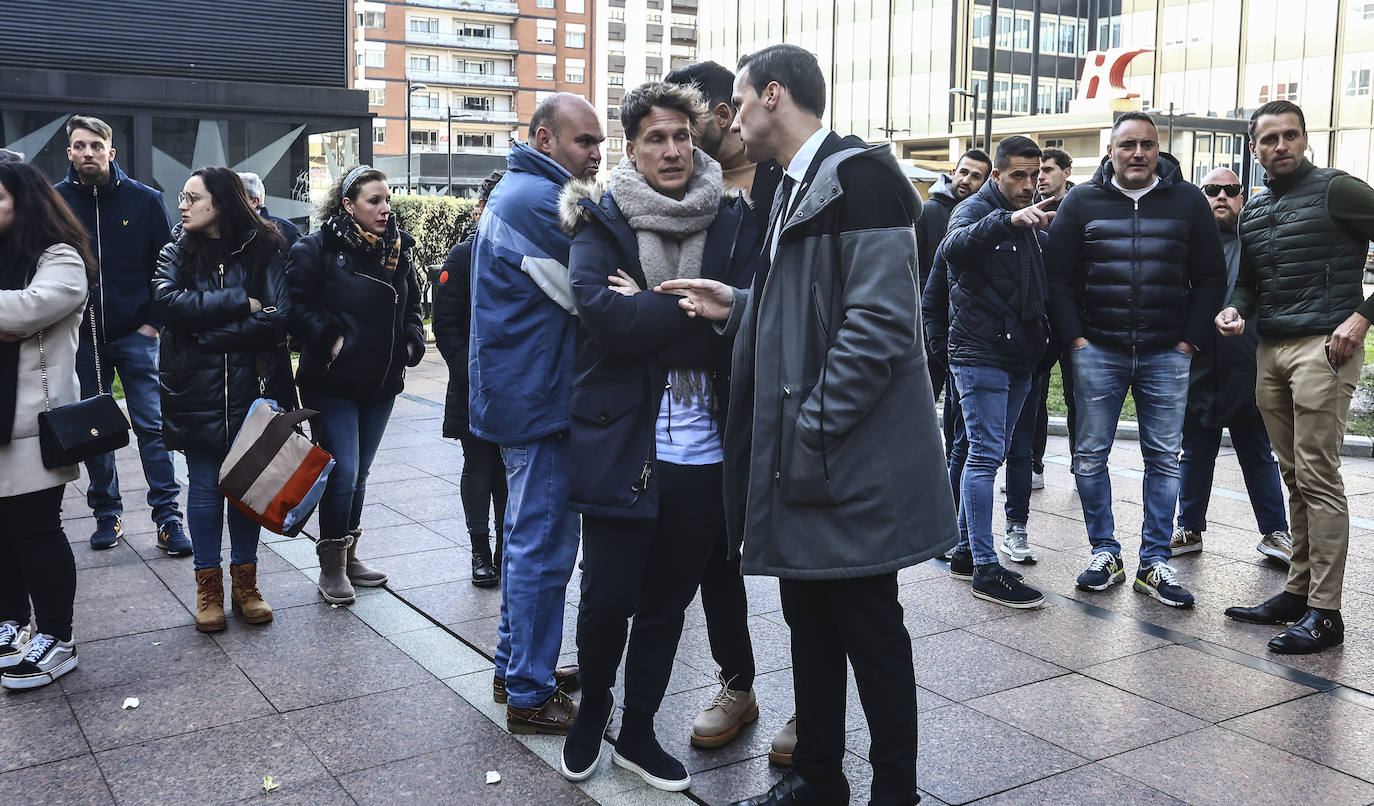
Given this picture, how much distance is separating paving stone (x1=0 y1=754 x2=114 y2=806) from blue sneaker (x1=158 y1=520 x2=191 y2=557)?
2596 mm

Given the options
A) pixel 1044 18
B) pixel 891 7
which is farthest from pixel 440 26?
pixel 1044 18

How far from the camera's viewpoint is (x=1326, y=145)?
2504 inches

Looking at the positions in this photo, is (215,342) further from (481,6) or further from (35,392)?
(481,6)

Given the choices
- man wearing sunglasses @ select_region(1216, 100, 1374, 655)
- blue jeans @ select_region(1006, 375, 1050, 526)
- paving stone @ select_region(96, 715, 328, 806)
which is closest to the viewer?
paving stone @ select_region(96, 715, 328, 806)

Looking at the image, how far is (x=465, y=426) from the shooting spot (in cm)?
584

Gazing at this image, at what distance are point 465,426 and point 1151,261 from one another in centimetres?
335

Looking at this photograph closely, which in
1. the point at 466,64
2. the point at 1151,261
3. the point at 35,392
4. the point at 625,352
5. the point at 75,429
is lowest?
the point at 75,429

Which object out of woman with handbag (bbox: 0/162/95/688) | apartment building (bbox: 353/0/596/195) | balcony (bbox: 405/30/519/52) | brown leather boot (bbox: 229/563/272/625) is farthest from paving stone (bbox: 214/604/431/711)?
balcony (bbox: 405/30/519/52)

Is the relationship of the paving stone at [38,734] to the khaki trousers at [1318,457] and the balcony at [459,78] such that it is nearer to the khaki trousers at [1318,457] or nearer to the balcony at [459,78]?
the khaki trousers at [1318,457]

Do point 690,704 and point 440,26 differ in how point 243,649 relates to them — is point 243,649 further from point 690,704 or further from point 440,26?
point 440,26

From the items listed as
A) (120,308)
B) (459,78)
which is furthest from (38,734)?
(459,78)

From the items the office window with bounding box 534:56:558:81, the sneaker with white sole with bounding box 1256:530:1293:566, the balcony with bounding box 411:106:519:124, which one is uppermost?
the office window with bounding box 534:56:558:81

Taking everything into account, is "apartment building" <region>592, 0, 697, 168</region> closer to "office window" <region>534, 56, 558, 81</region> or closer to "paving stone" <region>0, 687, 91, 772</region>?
"office window" <region>534, 56, 558, 81</region>

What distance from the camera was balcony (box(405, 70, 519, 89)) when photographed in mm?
92500
